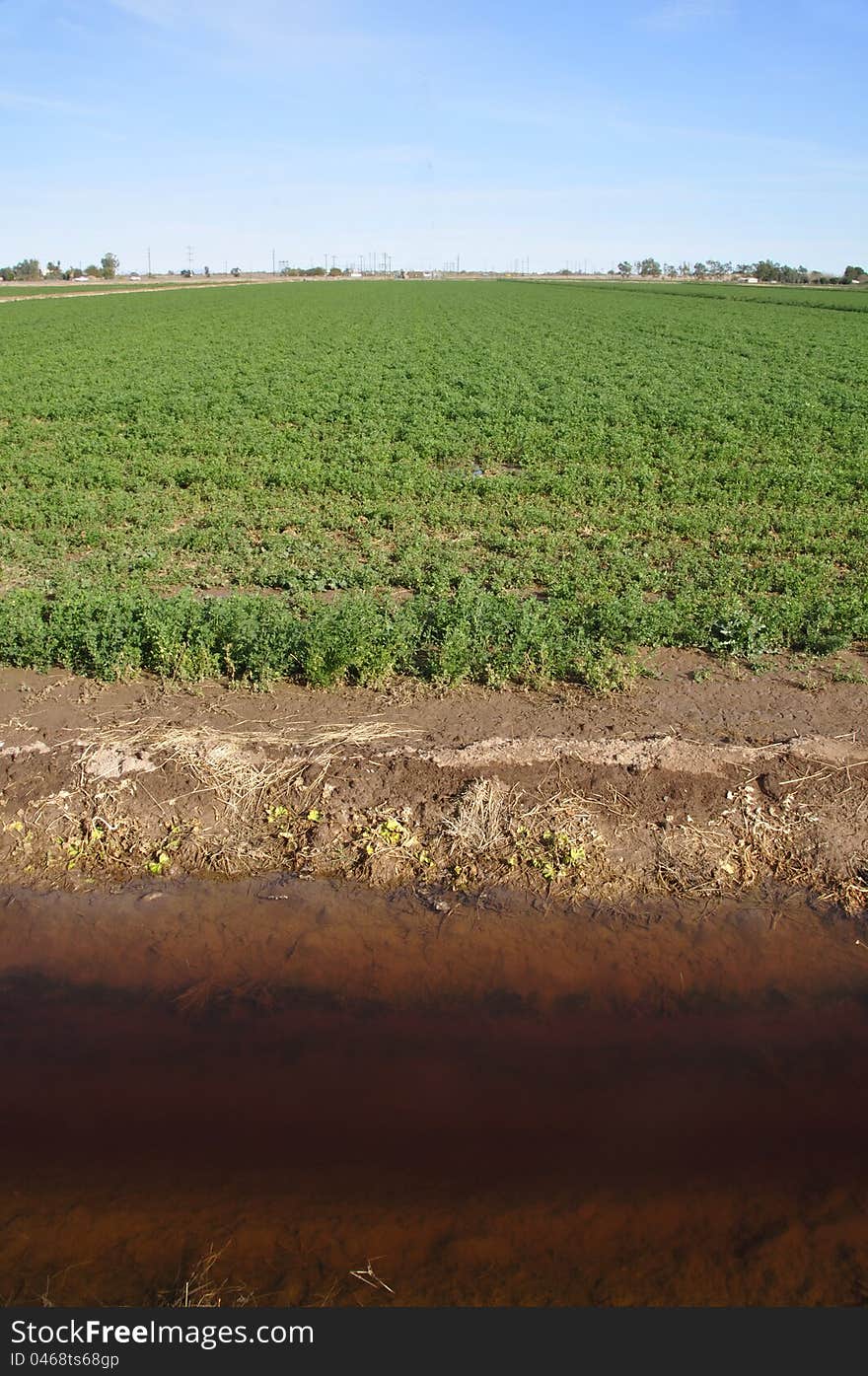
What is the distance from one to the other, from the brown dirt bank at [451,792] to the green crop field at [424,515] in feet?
2.29

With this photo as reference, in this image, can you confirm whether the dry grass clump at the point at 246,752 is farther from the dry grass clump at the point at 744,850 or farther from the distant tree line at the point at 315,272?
the distant tree line at the point at 315,272

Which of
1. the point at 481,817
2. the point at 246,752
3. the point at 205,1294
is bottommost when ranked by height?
the point at 205,1294

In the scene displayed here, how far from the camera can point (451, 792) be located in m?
6.09

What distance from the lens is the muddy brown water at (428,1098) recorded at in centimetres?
344

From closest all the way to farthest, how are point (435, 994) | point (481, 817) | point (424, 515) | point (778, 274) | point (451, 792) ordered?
point (435, 994) < point (481, 817) < point (451, 792) < point (424, 515) < point (778, 274)

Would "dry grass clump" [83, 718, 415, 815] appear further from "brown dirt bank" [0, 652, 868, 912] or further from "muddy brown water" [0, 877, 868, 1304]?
"muddy brown water" [0, 877, 868, 1304]

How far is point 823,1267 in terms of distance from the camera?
3.43 meters

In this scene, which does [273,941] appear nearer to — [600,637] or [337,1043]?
[337,1043]

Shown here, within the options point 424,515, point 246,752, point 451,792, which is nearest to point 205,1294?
point 451,792

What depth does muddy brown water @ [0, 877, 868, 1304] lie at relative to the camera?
135 inches

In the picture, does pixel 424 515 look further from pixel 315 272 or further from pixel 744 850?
pixel 315 272

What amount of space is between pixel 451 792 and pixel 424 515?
275 inches

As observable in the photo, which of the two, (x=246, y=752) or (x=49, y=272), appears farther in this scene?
(x=49, y=272)

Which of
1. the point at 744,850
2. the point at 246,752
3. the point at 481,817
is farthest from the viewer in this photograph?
the point at 246,752
